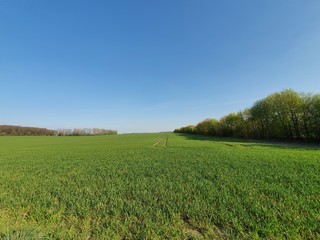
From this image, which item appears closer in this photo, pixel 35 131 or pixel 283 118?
pixel 283 118

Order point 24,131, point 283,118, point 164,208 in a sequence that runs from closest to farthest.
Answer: point 164,208 → point 283,118 → point 24,131

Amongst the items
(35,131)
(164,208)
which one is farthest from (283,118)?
(35,131)

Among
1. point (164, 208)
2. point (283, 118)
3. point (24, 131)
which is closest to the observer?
point (164, 208)

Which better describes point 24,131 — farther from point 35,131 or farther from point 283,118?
point 283,118

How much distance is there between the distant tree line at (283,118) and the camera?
41781 millimetres

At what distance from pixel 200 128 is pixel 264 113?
56.2m

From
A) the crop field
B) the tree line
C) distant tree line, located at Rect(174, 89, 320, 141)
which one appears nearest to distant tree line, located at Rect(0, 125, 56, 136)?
the tree line

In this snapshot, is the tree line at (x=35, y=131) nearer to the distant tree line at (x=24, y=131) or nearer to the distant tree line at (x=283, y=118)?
the distant tree line at (x=24, y=131)

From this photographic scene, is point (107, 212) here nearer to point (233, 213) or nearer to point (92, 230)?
Result: point (92, 230)

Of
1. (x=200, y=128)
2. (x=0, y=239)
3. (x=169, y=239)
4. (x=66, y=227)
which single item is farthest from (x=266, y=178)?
(x=200, y=128)

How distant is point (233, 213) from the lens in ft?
18.7

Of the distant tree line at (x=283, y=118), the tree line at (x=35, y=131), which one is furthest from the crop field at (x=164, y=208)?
the tree line at (x=35, y=131)

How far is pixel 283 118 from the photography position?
1903 inches

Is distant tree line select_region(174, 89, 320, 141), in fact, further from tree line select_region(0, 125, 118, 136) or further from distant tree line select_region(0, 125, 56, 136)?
distant tree line select_region(0, 125, 56, 136)
